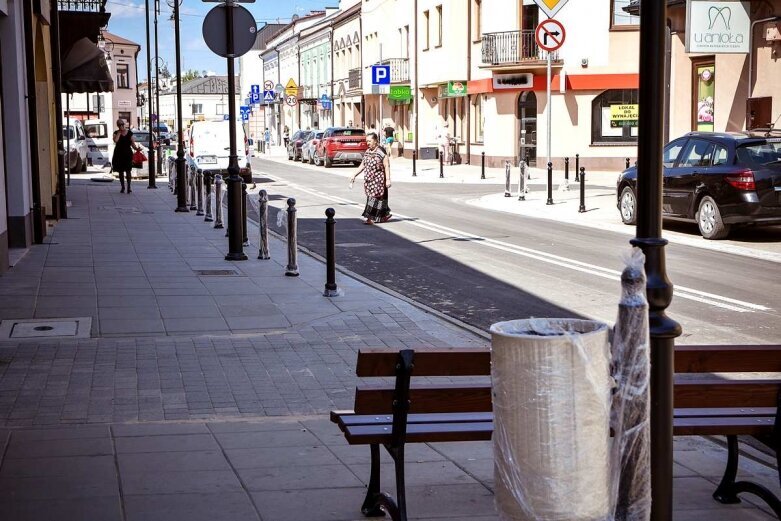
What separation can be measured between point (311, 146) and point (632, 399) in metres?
48.0

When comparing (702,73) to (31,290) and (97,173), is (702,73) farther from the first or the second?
(97,173)

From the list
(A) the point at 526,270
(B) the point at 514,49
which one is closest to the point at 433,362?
(A) the point at 526,270

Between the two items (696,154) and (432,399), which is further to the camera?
(696,154)

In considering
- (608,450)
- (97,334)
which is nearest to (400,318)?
(97,334)

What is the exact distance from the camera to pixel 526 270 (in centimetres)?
1447

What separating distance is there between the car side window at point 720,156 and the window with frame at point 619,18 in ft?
74.7

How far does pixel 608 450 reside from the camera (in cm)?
398

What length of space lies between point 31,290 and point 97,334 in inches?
117

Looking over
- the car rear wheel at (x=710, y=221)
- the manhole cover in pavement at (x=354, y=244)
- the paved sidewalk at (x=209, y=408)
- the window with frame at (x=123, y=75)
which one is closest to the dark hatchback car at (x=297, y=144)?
the manhole cover in pavement at (x=354, y=244)

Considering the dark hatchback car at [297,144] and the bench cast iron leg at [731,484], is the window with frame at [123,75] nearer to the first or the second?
the dark hatchback car at [297,144]

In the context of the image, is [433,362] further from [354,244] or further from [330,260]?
[354,244]

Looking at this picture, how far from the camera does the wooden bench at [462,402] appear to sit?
4.81 meters

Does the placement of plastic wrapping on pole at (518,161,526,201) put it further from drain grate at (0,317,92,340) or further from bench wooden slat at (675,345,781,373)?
bench wooden slat at (675,345,781,373)

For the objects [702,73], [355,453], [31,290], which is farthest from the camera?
[702,73]
